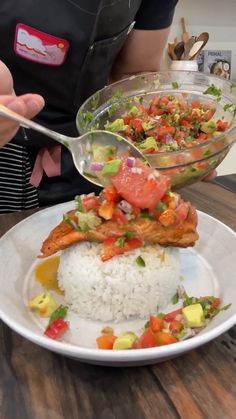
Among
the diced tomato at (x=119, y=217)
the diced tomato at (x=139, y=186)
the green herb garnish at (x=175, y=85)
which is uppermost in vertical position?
the green herb garnish at (x=175, y=85)

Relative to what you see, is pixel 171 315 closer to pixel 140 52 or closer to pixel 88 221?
pixel 88 221

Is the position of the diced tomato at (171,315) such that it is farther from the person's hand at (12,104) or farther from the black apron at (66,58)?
the black apron at (66,58)

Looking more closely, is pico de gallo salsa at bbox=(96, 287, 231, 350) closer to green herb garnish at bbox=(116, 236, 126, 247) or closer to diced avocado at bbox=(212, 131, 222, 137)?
green herb garnish at bbox=(116, 236, 126, 247)

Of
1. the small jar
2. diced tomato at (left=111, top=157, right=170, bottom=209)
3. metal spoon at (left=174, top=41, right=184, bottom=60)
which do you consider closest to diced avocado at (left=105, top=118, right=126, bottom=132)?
diced tomato at (left=111, top=157, right=170, bottom=209)

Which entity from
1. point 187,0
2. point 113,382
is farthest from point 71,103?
point 187,0

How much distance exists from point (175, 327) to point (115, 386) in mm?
132

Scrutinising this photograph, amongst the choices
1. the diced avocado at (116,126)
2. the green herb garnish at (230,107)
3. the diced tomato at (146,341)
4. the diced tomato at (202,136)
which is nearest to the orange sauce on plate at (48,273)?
the diced tomato at (146,341)

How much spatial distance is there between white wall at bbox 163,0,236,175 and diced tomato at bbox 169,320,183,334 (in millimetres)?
2250

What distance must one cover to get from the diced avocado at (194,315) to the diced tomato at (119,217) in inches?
7.2

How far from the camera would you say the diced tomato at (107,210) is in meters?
0.79

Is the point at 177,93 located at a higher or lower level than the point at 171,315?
higher

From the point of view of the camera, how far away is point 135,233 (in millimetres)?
783

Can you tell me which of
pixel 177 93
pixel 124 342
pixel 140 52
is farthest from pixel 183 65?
pixel 124 342

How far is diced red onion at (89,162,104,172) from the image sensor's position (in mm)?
867
